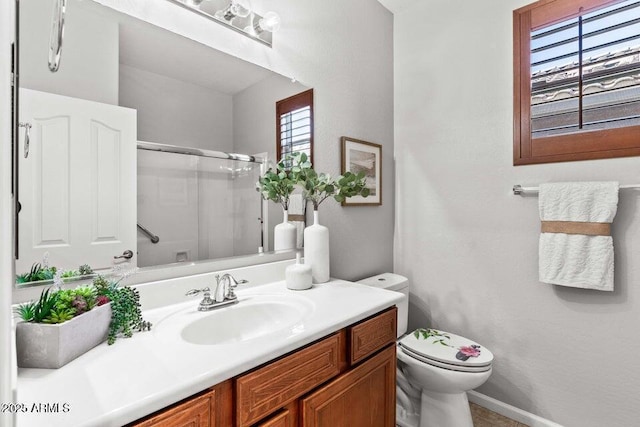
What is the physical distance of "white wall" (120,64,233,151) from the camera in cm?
109

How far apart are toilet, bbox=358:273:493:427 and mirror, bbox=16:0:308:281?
934 millimetres

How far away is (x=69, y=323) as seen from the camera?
2.26 feet

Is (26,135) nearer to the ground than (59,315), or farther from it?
farther from it

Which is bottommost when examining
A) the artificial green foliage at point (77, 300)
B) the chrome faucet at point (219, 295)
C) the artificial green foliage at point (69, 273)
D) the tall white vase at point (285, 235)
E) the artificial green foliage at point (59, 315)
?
the chrome faucet at point (219, 295)

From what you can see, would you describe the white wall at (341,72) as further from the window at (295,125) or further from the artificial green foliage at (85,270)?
the artificial green foliage at (85,270)

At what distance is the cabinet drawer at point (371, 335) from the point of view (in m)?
1.06

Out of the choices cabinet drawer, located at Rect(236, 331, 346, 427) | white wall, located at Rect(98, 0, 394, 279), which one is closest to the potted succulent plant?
cabinet drawer, located at Rect(236, 331, 346, 427)

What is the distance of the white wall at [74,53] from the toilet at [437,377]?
1638mm

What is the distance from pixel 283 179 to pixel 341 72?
79 cm

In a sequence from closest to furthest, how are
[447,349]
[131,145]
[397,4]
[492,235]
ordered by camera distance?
[131,145]
[447,349]
[492,235]
[397,4]

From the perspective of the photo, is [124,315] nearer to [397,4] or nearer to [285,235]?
[285,235]

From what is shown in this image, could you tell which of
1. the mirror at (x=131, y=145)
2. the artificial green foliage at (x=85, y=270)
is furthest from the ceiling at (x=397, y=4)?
the artificial green foliage at (x=85, y=270)

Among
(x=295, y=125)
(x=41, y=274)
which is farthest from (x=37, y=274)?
(x=295, y=125)

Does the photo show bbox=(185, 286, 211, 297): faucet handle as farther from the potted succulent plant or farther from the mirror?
the potted succulent plant
